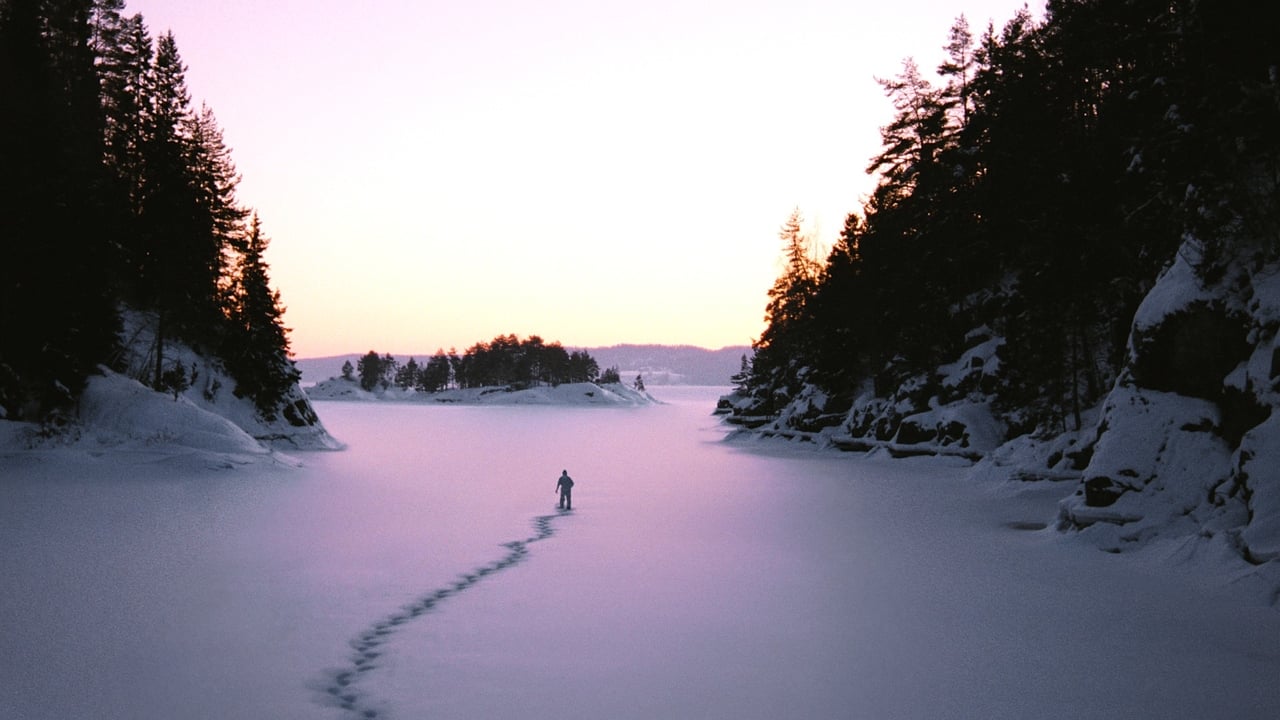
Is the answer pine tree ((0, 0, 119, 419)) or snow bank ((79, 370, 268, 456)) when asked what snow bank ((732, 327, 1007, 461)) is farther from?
pine tree ((0, 0, 119, 419))

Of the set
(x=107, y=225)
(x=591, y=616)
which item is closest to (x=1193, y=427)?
(x=591, y=616)

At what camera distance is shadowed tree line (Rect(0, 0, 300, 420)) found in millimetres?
22406

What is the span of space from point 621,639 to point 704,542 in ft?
19.6

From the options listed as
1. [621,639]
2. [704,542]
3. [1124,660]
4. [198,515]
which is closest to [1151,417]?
[1124,660]

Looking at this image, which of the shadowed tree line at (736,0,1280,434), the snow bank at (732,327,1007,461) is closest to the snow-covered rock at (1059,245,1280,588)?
the shadowed tree line at (736,0,1280,434)

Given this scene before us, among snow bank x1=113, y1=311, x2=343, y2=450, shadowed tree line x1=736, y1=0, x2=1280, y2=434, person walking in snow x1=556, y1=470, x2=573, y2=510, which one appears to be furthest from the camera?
snow bank x1=113, y1=311, x2=343, y2=450

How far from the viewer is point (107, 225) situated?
89.0 feet

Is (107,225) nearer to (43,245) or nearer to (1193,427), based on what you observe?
(43,245)

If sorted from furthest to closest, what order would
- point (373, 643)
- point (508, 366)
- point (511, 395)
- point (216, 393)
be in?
point (508, 366)
point (511, 395)
point (216, 393)
point (373, 643)

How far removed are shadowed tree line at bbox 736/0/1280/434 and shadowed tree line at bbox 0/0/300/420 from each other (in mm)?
29954

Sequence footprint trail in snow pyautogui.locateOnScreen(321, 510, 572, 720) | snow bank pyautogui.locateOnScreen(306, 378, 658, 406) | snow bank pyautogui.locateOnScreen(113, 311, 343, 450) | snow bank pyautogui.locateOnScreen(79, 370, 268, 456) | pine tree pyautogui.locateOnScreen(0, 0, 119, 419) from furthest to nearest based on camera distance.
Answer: snow bank pyautogui.locateOnScreen(306, 378, 658, 406)
snow bank pyautogui.locateOnScreen(113, 311, 343, 450)
snow bank pyautogui.locateOnScreen(79, 370, 268, 456)
pine tree pyautogui.locateOnScreen(0, 0, 119, 419)
footprint trail in snow pyautogui.locateOnScreen(321, 510, 572, 720)

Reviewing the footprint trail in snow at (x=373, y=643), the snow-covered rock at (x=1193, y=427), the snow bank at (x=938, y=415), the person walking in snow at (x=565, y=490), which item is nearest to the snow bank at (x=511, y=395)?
the snow bank at (x=938, y=415)

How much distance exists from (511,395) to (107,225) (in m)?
122

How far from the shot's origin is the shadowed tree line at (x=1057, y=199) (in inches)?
488
